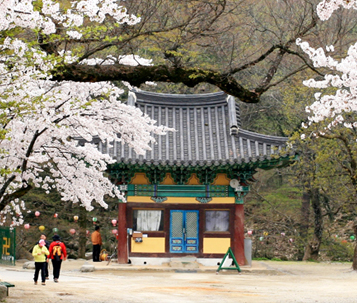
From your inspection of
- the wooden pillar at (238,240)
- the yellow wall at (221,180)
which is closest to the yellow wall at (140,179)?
the yellow wall at (221,180)

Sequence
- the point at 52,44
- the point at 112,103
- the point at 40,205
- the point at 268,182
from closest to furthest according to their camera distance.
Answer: the point at 52,44
the point at 112,103
the point at 40,205
the point at 268,182

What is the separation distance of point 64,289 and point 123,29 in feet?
20.8

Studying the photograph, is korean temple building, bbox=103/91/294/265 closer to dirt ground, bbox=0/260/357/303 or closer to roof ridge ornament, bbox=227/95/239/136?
roof ridge ornament, bbox=227/95/239/136

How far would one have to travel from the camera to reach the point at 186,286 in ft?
47.0

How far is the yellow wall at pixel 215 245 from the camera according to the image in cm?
1970

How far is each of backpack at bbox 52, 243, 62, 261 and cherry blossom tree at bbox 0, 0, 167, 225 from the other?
1.34 metres

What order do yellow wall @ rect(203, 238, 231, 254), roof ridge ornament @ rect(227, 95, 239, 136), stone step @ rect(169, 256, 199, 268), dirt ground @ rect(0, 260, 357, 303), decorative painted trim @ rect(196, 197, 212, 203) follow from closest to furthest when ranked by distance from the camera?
dirt ground @ rect(0, 260, 357, 303)
stone step @ rect(169, 256, 199, 268)
yellow wall @ rect(203, 238, 231, 254)
decorative painted trim @ rect(196, 197, 212, 203)
roof ridge ornament @ rect(227, 95, 239, 136)

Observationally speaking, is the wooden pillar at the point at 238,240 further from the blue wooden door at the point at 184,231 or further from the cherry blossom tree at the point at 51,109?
the cherry blossom tree at the point at 51,109

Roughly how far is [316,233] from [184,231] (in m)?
8.85

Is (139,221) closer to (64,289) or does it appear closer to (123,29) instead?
(64,289)

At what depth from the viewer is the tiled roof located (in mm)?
18891

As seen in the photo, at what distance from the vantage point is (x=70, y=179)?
14.0 meters

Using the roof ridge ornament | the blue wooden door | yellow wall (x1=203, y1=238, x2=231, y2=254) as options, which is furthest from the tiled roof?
yellow wall (x1=203, y1=238, x2=231, y2=254)

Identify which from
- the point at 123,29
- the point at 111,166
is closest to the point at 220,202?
the point at 111,166
